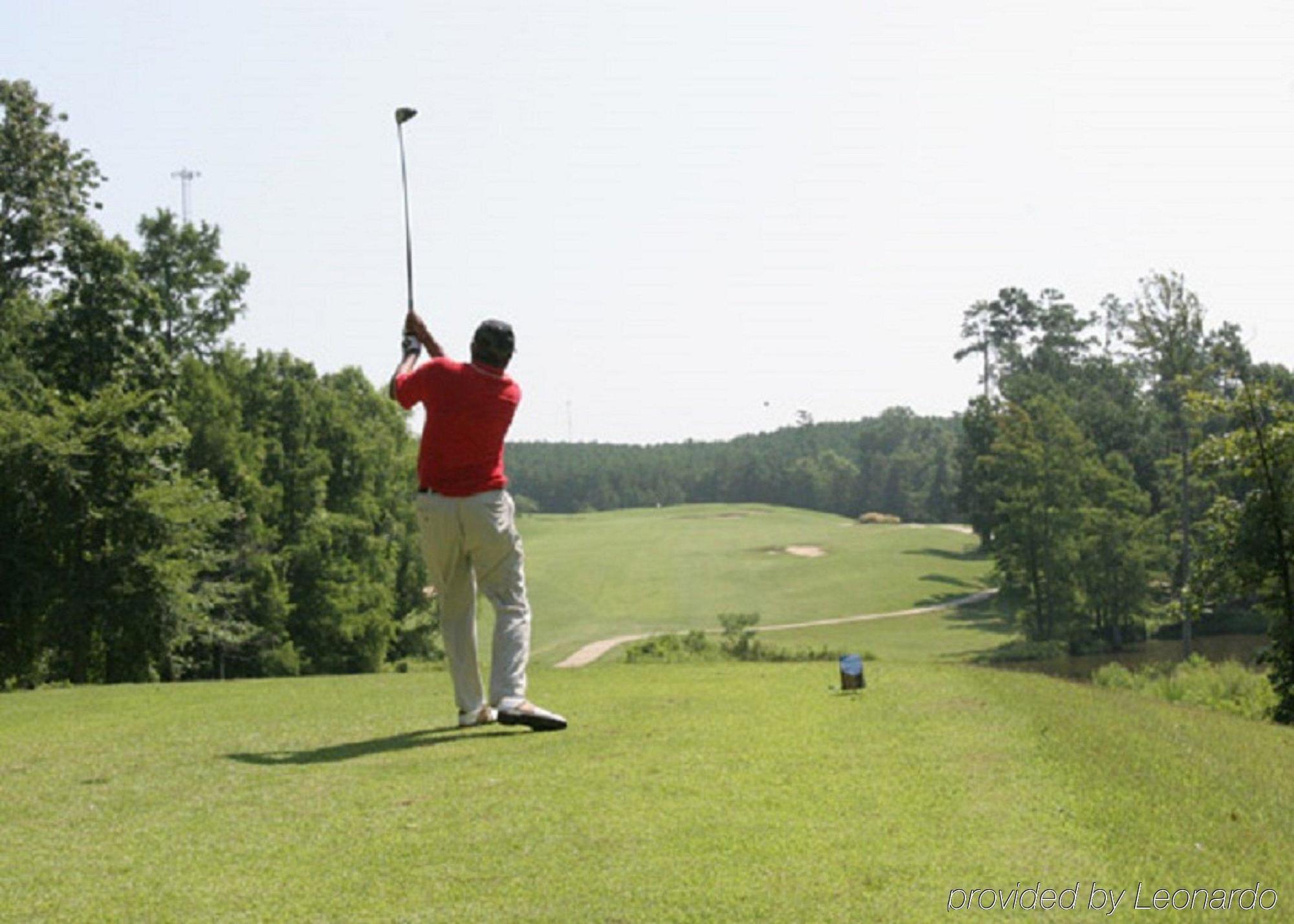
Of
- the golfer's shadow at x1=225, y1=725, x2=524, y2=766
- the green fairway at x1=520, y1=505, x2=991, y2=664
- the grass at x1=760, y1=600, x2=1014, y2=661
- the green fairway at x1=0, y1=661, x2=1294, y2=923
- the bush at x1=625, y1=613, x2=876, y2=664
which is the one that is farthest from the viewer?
the green fairway at x1=520, y1=505, x2=991, y2=664

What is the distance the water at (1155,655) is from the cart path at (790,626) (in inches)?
472

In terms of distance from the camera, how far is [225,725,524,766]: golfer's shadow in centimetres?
770

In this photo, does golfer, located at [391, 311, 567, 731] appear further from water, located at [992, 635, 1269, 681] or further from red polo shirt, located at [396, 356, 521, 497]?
water, located at [992, 635, 1269, 681]

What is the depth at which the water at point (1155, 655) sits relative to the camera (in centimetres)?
5206

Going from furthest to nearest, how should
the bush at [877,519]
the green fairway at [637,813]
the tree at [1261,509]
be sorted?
1. the bush at [877,519]
2. the tree at [1261,509]
3. the green fairway at [637,813]

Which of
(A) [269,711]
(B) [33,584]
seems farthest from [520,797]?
(B) [33,584]

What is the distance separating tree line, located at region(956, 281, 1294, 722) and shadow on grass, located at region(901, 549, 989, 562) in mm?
2474

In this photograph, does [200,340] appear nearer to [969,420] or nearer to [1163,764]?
[1163,764]

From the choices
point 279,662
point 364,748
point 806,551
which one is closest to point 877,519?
point 806,551

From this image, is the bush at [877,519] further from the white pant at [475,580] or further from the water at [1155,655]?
the white pant at [475,580]

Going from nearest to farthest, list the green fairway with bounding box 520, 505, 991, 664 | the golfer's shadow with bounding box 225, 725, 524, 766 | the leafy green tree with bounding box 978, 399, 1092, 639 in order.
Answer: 1. the golfer's shadow with bounding box 225, 725, 524, 766
2. the leafy green tree with bounding box 978, 399, 1092, 639
3. the green fairway with bounding box 520, 505, 991, 664

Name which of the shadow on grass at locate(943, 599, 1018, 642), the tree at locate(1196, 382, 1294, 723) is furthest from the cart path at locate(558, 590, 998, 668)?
the tree at locate(1196, 382, 1294, 723)

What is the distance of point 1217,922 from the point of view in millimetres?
4156

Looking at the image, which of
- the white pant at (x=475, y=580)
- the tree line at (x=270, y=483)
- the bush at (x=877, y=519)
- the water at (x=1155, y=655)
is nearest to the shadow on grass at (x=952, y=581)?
the tree line at (x=270, y=483)
